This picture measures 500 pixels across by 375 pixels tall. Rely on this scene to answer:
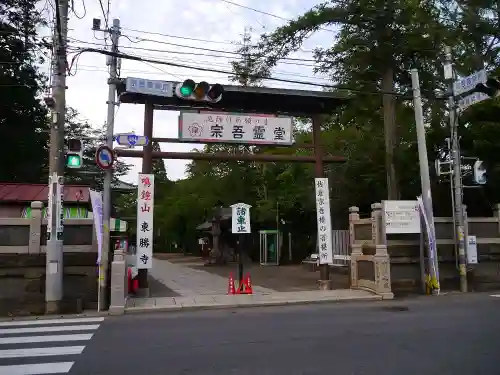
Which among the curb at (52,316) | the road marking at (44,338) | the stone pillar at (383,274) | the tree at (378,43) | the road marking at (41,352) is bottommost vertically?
the curb at (52,316)

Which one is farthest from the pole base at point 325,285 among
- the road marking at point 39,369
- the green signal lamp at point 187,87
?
the road marking at point 39,369

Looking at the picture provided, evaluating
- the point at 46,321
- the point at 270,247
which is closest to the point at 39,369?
the point at 46,321

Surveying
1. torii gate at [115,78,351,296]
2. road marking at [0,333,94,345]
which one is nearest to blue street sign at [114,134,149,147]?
torii gate at [115,78,351,296]

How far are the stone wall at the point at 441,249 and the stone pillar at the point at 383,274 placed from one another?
2.08 feet

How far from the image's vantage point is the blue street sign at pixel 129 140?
14.0m

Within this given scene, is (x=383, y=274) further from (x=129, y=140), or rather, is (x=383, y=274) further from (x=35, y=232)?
(x=35, y=232)

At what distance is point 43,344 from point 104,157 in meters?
6.01

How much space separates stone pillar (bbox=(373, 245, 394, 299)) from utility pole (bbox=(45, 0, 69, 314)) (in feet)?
30.8

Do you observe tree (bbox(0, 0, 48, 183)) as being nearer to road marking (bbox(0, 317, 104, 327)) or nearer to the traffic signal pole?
the traffic signal pole

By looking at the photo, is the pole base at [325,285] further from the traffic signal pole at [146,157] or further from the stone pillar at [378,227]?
the traffic signal pole at [146,157]

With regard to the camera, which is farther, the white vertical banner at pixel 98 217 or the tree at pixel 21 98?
the tree at pixel 21 98

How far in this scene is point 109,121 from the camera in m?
13.9

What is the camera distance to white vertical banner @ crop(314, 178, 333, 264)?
17.1 metres

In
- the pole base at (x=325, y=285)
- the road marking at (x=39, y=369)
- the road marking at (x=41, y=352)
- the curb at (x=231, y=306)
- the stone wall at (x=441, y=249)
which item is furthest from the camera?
the pole base at (x=325, y=285)
